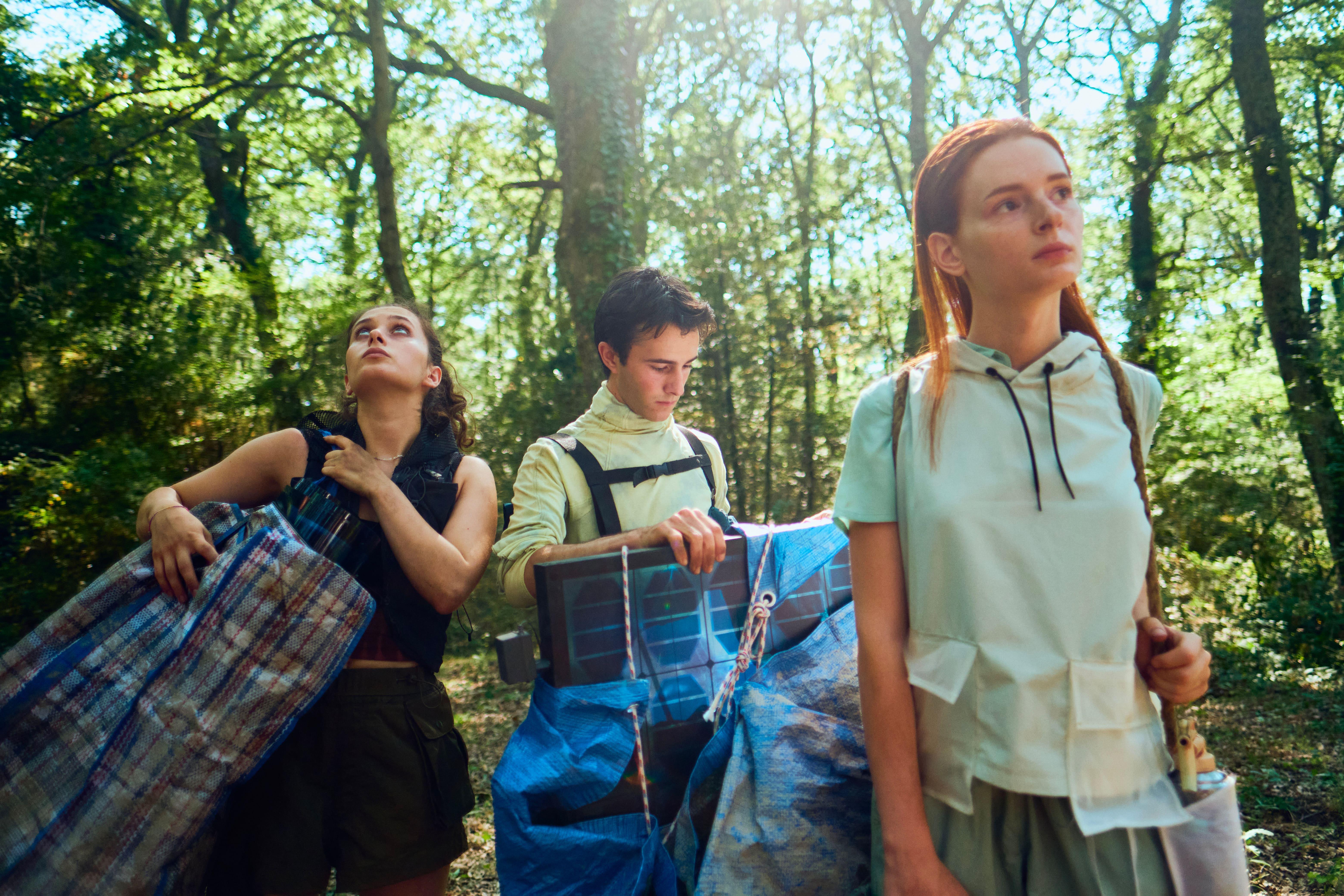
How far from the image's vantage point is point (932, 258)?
4.96ft

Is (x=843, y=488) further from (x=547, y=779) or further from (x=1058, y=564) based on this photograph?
(x=547, y=779)

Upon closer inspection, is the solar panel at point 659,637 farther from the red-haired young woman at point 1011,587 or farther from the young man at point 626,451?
the red-haired young woman at point 1011,587

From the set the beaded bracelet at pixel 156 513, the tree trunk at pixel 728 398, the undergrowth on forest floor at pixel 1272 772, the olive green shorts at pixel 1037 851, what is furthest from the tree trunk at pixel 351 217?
the olive green shorts at pixel 1037 851

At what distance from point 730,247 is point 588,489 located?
759 centimetres

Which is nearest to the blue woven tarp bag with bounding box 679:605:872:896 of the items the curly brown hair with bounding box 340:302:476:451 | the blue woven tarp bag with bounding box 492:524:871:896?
the blue woven tarp bag with bounding box 492:524:871:896

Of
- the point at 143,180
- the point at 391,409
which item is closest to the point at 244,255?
the point at 143,180

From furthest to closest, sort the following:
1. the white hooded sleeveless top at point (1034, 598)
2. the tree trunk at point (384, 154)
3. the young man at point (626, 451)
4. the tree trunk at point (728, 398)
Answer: the tree trunk at point (728, 398) < the tree trunk at point (384, 154) < the young man at point (626, 451) < the white hooded sleeveless top at point (1034, 598)

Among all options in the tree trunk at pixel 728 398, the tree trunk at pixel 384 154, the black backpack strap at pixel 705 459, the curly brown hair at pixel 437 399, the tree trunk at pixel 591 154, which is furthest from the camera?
the tree trunk at pixel 728 398

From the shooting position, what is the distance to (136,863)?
5.66 feet

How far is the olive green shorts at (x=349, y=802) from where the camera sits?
1904 millimetres

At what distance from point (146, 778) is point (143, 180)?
10719mm

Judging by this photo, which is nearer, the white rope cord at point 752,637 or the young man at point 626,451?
the white rope cord at point 752,637

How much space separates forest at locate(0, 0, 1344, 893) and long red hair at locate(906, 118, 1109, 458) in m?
1.78

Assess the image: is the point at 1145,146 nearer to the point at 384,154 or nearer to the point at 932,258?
the point at 384,154
